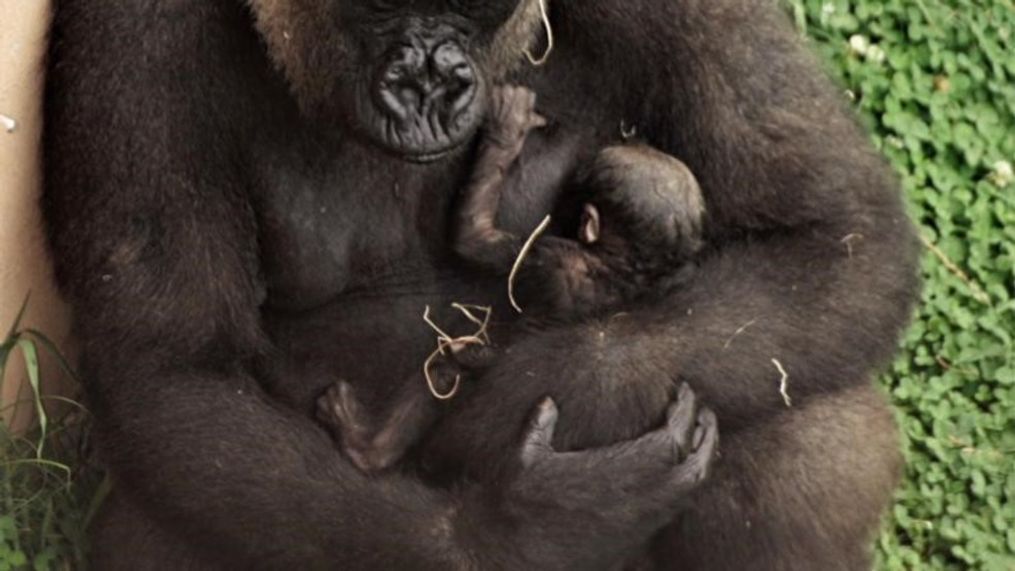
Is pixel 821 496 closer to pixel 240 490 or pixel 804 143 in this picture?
pixel 804 143

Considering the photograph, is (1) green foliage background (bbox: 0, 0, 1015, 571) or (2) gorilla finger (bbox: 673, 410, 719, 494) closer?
(2) gorilla finger (bbox: 673, 410, 719, 494)

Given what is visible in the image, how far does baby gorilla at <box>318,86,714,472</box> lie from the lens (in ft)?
16.5

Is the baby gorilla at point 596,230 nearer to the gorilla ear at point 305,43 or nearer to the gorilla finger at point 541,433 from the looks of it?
the gorilla finger at point 541,433

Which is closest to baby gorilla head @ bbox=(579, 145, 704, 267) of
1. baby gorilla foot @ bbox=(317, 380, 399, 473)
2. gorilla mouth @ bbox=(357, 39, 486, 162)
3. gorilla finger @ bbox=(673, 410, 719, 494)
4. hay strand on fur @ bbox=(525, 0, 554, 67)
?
hay strand on fur @ bbox=(525, 0, 554, 67)

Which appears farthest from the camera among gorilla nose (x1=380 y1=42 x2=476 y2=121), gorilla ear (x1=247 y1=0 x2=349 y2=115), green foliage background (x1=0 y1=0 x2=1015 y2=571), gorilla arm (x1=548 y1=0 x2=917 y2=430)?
green foliage background (x1=0 y1=0 x2=1015 y2=571)

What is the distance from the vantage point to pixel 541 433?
4863 mm

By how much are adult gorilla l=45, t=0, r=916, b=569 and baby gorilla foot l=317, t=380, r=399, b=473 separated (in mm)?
69

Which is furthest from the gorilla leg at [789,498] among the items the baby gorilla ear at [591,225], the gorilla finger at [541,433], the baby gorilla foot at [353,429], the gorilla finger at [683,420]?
the baby gorilla foot at [353,429]

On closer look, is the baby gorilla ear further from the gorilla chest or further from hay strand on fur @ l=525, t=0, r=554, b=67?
hay strand on fur @ l=525, t=0, r=554, b=67

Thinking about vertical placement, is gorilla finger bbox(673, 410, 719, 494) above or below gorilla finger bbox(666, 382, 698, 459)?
below

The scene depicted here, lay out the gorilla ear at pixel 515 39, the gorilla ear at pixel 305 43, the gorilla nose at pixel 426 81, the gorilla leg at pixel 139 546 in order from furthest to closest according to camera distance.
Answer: the gorilla leg at pixel 139 546 → the gorilla ear at pixel 515 39 → the gorilla ear at pixel 305 43 → the gorilla nose at pixel 426 81

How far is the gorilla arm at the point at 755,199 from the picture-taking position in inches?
201

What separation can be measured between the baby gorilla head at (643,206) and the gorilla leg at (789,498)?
0.47 metres

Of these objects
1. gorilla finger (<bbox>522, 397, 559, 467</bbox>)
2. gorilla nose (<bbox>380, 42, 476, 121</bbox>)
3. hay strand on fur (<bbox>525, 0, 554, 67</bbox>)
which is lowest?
gorilla finger (<bbox>522, 397, 559, 467</bbox>)
